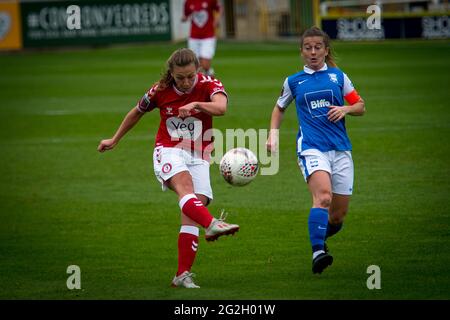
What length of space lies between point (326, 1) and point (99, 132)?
23781mm

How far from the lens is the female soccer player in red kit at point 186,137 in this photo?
8375 millimetres

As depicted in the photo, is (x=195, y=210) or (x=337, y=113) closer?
(x=195, y=210)

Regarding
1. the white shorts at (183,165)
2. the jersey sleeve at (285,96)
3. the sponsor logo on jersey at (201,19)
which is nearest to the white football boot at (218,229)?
the white shorts at (183,165)

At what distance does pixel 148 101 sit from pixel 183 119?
1.21ft

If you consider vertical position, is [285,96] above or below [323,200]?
above

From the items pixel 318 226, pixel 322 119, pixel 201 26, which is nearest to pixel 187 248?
pixel 318 226

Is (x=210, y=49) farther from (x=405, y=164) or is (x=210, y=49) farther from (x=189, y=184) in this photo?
(x=189, y=184)

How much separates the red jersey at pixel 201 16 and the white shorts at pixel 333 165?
1900cm

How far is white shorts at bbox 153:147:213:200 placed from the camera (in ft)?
28.2

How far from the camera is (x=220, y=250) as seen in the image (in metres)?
10.1

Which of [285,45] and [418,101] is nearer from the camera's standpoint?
[418,101]

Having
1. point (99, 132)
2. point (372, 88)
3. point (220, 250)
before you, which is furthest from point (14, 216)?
point (372, 88)

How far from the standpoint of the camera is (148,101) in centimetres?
884

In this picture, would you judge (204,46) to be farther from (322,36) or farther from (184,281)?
(184,281)
